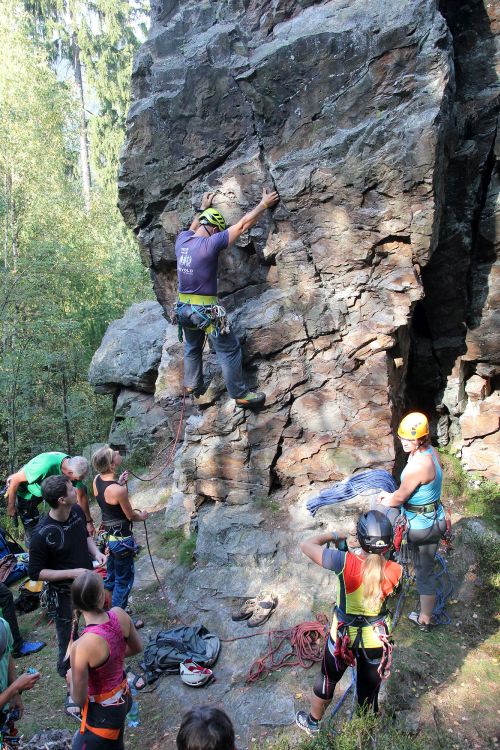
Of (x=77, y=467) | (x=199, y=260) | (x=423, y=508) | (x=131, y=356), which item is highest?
(x=199, y=260)

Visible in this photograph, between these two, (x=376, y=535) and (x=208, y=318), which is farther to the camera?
(x=208, y=318)

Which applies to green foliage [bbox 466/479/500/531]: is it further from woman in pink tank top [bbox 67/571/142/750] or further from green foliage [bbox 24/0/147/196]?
green foliage [bbox 24/0/147/196]

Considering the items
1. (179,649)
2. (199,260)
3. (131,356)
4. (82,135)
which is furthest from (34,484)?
(82,135)

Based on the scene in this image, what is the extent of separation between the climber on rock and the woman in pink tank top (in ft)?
10.2

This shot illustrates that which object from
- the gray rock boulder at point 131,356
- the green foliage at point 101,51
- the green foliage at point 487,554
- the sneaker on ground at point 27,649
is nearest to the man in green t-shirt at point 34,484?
the sneaker on ground at point 27,649

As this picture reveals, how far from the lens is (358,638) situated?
10.3ft

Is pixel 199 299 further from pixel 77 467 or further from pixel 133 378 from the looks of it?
pixel 133 378

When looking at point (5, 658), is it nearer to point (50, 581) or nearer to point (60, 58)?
point (50, 581)

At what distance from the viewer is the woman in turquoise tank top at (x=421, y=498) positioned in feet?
13.7

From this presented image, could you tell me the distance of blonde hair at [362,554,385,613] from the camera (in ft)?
9.78

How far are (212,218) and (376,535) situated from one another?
377 cm

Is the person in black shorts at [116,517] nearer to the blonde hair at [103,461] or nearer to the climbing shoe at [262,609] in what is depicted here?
the blonde hair at [103,461]

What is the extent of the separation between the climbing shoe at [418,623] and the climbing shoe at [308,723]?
1.51 metres

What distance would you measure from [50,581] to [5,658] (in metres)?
1.16
